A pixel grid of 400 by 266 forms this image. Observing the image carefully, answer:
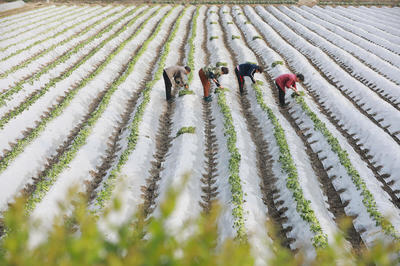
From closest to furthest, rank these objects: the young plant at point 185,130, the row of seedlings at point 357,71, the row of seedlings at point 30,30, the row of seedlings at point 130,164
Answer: the row of seedlings at point 130,164
the young plant at point 185,130
the row of seedlings at point 357,71
the row of seedlings at point 30,30

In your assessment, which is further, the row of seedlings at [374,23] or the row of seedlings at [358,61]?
the row of seedlings at [374,23]

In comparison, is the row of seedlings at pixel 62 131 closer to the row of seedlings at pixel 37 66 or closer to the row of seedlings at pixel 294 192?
the row of seedlings at pixel 37 66

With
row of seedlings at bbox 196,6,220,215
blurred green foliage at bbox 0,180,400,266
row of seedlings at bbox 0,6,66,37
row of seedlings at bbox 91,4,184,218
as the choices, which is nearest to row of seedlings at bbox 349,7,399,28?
row of seedlings at bbox 196,6,220,215

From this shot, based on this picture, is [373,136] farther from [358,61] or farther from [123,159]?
[358,61]

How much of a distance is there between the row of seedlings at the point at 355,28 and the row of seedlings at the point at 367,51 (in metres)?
1.10

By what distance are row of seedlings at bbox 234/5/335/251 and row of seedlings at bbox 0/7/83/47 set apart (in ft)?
71.0

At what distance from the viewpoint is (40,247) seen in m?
1.71

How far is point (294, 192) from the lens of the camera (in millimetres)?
8391

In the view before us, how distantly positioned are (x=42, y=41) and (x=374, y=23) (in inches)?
1376

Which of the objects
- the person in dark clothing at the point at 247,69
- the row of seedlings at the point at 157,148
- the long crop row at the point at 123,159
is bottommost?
the row of seedlings at the point at 157,148

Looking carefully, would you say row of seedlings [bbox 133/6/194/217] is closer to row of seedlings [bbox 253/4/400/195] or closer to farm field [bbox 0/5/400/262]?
farm field [bbox 0/5/400/262]

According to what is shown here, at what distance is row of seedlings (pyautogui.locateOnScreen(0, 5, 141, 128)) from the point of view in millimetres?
13820

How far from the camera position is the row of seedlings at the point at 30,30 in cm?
2422

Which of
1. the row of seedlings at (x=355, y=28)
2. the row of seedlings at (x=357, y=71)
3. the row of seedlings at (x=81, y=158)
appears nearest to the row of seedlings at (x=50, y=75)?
the row of seedlings at (x=81, y=158)
